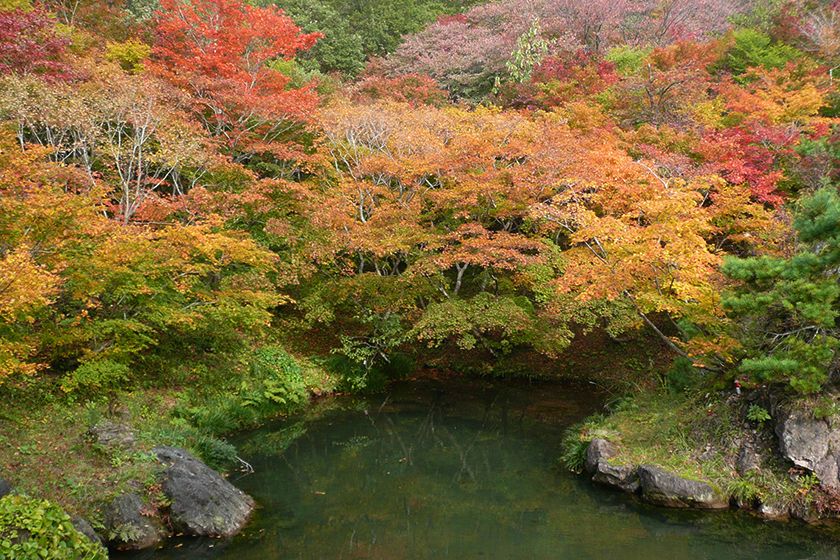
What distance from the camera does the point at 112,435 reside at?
9.45 meters

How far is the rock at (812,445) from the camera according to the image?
8922 millimetres

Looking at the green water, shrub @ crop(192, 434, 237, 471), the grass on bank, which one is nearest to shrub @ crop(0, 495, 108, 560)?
the grass on bank

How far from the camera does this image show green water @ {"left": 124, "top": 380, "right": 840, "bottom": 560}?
8.21 meters

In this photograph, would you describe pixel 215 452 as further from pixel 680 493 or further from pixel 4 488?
pixel 680 493

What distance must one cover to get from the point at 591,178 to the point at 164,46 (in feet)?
46.0

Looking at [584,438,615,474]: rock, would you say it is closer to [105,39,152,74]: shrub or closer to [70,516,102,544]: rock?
[70,516,102,544]: rock

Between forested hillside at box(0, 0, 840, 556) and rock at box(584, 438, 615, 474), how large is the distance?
212 cm

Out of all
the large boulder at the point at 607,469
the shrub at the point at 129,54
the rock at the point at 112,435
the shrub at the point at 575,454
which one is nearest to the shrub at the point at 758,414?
the large boulder at the point at 607,469

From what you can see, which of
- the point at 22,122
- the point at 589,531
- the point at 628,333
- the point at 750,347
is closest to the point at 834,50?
the point at 628,333

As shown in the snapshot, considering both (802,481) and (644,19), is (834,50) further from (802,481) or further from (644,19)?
(802,481)

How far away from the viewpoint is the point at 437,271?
48.6 feet

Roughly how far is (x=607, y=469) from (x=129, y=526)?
7332 mm

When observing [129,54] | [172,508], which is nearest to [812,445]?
[172,508]

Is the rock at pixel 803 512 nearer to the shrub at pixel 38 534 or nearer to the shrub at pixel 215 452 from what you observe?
the shrub at pixel 215 452
